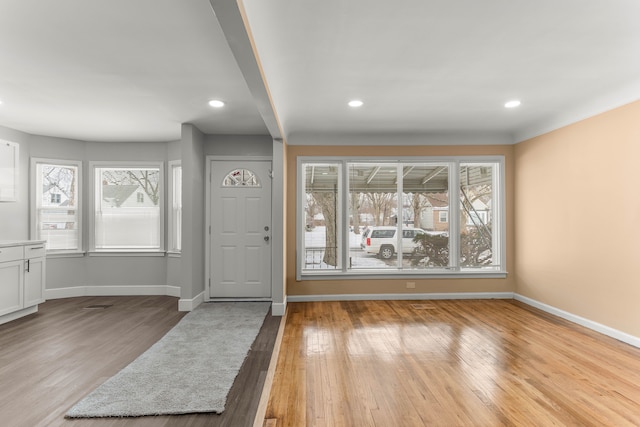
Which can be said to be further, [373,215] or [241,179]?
[373,215]

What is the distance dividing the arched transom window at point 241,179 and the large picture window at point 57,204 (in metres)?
2.48

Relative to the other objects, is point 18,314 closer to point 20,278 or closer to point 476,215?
point 20,278

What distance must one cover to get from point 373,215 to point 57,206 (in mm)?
4824

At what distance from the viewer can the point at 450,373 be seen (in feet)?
9.46

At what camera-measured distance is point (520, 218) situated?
5285mm

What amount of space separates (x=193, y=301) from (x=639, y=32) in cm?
511

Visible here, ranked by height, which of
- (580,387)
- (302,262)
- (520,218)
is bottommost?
(580,387)

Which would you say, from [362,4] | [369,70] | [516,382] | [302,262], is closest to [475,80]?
[369,70]

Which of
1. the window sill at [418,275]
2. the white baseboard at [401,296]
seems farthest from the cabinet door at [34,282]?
the window sill at [418,275]

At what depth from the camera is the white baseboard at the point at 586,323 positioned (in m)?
3.56

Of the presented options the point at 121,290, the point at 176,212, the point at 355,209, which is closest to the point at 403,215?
the point at 355,209

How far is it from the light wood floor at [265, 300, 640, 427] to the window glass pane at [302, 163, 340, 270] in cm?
116

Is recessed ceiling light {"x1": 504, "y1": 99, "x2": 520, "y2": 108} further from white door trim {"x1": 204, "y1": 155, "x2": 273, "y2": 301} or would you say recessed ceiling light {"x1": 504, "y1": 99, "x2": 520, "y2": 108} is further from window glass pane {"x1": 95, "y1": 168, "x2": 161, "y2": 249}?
window glass pane {"x1": 95, "y1": 168, "x2": 161, "y2": 249}

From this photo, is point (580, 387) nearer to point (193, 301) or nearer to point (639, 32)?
point (639, 32)
